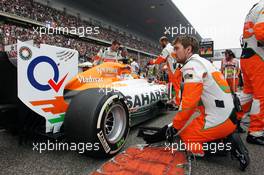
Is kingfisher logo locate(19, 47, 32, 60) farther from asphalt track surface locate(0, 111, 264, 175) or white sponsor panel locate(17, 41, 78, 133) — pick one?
asphalt track surface locate(0, 111, 264, 175)

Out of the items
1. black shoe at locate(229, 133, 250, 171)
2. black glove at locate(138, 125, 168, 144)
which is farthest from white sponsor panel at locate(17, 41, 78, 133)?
black shoe at locate(229, 133, 250, 171)

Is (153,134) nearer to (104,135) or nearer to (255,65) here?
(104,135)

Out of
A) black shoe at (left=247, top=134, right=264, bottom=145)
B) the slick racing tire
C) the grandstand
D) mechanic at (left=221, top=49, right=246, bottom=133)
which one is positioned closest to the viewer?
the slick racing tire

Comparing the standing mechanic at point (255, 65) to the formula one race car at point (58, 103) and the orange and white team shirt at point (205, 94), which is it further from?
the formula one race car at point (58, 103)

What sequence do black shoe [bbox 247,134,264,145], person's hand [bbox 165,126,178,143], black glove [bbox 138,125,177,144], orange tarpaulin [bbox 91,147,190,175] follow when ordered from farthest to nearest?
black shoe [bbox 247,134,264,145] < black glove [bbox 138,125,177,144] < person's hand [bbox 165,126,178,143] < orange tarpaulin [bbox 91,147,190,175]

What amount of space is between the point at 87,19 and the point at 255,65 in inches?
770

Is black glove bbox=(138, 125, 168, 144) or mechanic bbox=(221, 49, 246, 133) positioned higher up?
mechanic bbox=(221, 49, 246, 133)

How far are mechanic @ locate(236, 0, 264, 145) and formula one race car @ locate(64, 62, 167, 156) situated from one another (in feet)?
4.16

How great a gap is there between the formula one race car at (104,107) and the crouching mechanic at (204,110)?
52cm

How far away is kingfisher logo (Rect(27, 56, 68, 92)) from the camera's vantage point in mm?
1717

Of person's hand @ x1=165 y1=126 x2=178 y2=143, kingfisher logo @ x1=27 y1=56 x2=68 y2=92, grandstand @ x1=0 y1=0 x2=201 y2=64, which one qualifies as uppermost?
grandstand @ x1=0 y1=0 x2=201 y2=64

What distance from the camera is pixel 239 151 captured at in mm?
1778

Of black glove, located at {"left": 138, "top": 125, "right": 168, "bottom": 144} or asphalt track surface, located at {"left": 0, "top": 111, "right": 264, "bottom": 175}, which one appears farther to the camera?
black glove, located at {"left": 138, "top": 125, "right": 168, "bottom": 144}

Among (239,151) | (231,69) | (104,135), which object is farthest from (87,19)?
(239,151)
